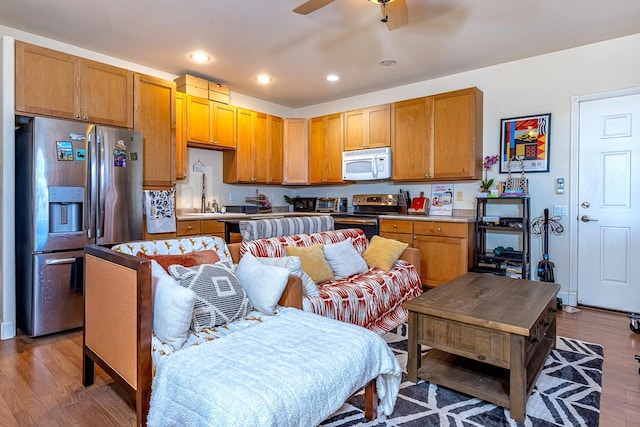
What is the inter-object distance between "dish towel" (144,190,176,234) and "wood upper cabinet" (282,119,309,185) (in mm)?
2159

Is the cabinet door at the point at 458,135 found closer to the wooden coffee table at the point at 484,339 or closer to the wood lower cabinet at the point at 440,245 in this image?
the wood lower cabinet at the point at 440,245

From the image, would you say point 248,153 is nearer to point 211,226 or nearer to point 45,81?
point 211,226

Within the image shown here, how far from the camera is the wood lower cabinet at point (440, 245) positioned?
3.95 meters

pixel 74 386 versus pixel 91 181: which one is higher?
pixel 91 181

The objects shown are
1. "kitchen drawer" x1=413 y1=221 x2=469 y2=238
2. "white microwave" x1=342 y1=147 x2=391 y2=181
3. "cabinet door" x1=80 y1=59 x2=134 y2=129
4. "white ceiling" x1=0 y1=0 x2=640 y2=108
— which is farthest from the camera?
"white microwave" x1=342 y1=147 x2=391 y2=181

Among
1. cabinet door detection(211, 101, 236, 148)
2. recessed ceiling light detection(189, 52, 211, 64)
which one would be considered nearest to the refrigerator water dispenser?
recessed ceiling light detection(189, 52, 211, 64)

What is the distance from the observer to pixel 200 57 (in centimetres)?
387

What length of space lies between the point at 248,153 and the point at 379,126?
188 centimetres

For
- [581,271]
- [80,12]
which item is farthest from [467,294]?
[80,12]

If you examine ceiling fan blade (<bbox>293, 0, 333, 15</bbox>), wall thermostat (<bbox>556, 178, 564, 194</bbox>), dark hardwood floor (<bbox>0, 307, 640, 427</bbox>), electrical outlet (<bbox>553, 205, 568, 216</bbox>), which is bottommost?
dark hardwood floor (<bbox>0, 307, 640, 427</bbox>)

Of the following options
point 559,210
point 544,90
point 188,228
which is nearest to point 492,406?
point 559,210

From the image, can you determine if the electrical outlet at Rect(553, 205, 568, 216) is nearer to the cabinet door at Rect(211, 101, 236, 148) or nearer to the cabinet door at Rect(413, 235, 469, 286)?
the cabinet door at Rect(413, 235, 469, 286)

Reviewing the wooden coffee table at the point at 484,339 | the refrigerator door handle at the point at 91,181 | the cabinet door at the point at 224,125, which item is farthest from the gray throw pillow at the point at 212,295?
the cabinet door at the point at 224,125

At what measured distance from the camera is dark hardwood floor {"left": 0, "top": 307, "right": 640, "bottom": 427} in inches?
72.6
